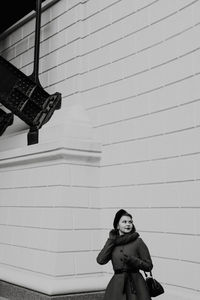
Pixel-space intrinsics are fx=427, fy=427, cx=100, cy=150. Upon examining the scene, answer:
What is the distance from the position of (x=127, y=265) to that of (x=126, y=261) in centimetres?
8

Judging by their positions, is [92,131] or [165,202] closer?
[165,202]

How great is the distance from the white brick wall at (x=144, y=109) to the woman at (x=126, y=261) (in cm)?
63

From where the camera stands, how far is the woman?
3299 mm

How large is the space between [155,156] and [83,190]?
3.29 ft

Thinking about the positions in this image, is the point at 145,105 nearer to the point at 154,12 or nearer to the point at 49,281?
the point at 154,12

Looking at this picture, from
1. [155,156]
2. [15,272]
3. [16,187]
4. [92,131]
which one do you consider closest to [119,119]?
[92,131]

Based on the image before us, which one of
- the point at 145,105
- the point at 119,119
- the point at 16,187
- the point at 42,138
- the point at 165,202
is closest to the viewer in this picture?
the point at 165,202

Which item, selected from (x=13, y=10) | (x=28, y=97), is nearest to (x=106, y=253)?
(x=28, y=97)

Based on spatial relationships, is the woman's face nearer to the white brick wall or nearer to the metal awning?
the white brick wall

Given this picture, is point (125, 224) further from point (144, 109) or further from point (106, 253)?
point (144, 109)

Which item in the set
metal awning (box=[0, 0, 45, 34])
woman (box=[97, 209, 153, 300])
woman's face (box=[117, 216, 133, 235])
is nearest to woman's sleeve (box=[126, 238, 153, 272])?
woman (box=[97, 209, 153, 300])

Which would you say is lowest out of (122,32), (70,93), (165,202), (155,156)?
(165,202)

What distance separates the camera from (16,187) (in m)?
5.43

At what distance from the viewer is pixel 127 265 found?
3.37 m
